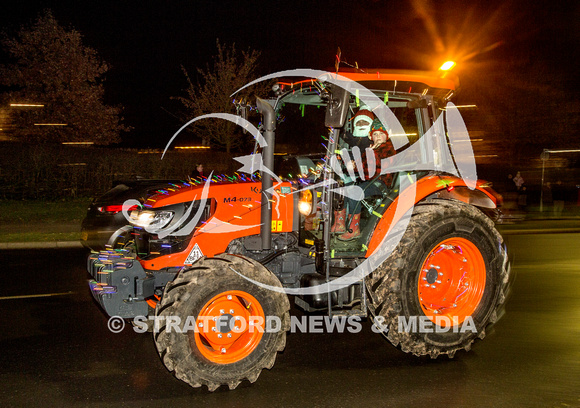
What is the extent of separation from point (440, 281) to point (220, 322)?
239cm

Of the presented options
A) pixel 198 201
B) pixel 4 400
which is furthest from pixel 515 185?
pixel 4 400

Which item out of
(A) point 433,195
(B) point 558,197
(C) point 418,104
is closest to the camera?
(C) point 418,104

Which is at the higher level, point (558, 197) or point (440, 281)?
point (558, 197)

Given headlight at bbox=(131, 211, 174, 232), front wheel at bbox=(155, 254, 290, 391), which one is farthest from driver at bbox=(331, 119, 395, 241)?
headlight at bbox=(131, 211, 174, 232)

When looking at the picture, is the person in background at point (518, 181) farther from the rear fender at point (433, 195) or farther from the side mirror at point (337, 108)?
the side mirror at point (337, 108)

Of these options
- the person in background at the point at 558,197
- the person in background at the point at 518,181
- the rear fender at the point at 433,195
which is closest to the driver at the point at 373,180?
the rear fender at the point at 433,195

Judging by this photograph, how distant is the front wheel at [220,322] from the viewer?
13.4ft

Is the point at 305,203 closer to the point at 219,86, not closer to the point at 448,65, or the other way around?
→ the point at 448,65

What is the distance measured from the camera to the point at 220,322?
4348 mm

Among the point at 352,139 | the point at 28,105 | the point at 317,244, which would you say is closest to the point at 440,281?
the point at 317,244

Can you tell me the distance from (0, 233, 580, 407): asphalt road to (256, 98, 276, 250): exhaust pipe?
1.32 m

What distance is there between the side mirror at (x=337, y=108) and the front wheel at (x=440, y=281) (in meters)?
1.24

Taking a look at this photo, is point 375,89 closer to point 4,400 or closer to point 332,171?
point 332,171

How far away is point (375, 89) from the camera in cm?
492
